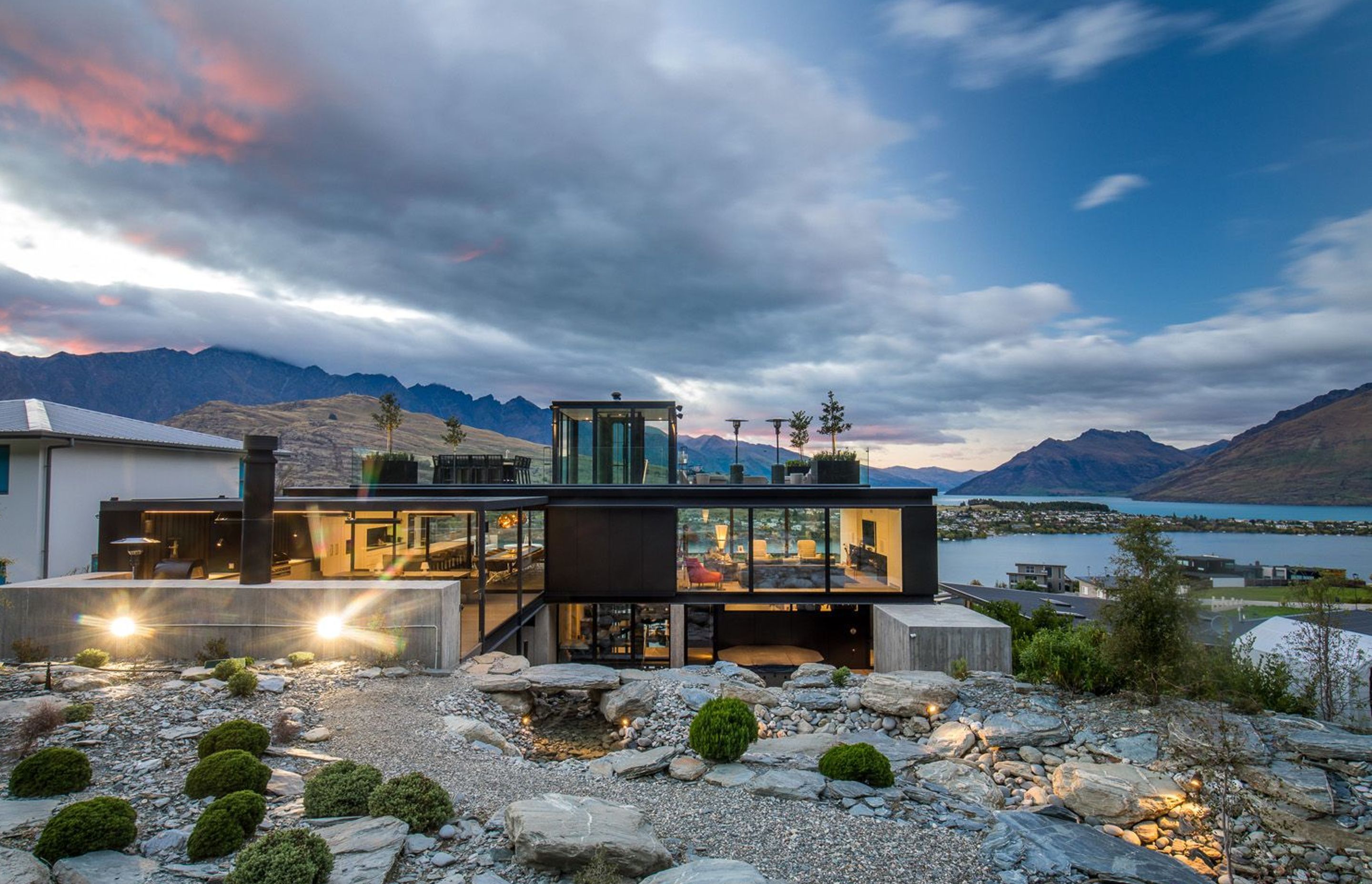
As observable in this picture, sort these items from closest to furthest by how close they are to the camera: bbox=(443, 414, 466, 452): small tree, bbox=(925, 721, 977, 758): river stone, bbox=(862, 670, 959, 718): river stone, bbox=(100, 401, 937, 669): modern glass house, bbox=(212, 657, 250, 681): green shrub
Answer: bbox=(212, 657, 250, 681): green shrub, bbox=(925, 721, 977, 758): river stone, bbox=(862, 670, 959, 718): river stone, bbox=(100, 401, 937, 669): modern glass house, bbox=(443, 414, 466, 452): small tree

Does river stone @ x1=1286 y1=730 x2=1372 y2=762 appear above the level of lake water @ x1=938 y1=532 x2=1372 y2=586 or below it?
above

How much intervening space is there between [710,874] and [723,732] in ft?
10.1

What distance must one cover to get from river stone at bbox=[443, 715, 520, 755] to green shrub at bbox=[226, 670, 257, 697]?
7.97ft

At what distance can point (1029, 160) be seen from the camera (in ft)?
56.0

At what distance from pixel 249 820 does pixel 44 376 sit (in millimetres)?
198760

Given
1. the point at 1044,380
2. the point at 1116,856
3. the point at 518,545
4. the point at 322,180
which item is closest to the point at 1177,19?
the point at 1116,856

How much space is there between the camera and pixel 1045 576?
46.2m

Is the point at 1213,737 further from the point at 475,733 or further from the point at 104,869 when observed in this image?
the point at 104,869

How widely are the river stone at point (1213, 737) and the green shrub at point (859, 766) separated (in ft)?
9.87

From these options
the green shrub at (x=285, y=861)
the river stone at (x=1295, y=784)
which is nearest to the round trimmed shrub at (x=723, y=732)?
the green shrub at (x=285, y=861)

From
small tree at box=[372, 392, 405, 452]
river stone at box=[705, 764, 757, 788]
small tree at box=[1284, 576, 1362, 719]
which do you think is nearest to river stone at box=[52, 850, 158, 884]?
river stone at box=[705, 764, 757, 788]

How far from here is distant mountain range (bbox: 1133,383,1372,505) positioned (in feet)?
181

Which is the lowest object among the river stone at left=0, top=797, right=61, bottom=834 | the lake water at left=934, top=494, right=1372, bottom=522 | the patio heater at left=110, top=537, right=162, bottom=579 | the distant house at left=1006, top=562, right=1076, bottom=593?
the distant house at left=1006, top=562, right=1076, bottom=593

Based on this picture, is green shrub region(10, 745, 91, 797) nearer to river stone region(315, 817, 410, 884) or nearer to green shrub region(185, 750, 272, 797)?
green shrub region(185, 750, 272, 797)
